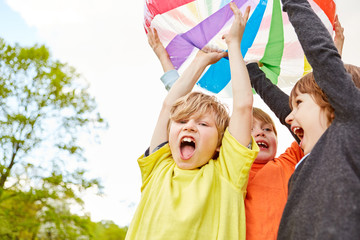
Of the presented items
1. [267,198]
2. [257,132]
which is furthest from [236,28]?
[267,198]

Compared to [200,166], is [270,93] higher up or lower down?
higher up

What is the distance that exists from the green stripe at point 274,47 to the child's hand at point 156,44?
74 cm

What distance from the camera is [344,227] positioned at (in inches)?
44.1

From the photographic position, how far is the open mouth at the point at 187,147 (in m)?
1.88

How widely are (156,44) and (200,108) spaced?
72cm

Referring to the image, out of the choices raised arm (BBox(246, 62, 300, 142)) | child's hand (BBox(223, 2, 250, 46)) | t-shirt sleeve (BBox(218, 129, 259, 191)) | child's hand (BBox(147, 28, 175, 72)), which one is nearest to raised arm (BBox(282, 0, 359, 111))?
child's hand (BBox(223, 2, 250, 46))

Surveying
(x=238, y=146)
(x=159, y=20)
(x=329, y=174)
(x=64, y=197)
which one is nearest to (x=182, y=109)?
(x=238, y=146)

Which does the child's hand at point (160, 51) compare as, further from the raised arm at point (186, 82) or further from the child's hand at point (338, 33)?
the child's hand at point (338, 33)

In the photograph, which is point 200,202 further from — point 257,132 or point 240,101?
point 257,132

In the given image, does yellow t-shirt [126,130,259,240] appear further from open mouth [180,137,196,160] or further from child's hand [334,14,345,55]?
child's hand [334,14,345,55]

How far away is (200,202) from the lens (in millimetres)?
1661

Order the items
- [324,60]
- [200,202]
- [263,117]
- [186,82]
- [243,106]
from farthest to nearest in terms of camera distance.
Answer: [263,117] < [186,82] < [243,106] < [200,202] < [324,60]

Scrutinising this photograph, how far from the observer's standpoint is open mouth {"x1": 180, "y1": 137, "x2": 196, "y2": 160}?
1.88 meters

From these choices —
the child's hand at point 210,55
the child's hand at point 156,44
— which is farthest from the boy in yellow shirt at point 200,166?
the child's hand at point 156,44
